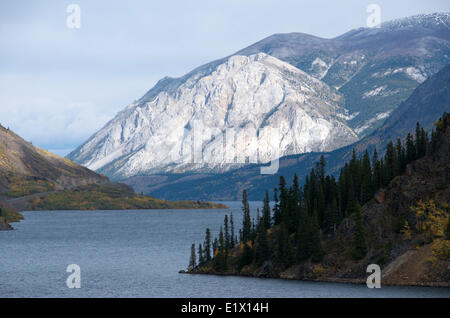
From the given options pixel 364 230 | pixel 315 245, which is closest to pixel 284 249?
pixel 315 245

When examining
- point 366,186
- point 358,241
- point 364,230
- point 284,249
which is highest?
point 366,186

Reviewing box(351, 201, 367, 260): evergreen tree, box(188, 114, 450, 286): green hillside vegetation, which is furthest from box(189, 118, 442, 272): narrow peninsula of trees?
box(188, 114, 450, 286): green hillside vegetation

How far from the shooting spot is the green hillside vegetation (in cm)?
12250

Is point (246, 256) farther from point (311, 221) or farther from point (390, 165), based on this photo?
point (390, 165)

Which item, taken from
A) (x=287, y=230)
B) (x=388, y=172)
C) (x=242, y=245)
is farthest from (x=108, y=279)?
(x=388, y=172)

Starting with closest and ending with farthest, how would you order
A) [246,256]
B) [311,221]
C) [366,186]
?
1. [311,221]
2. [246,256]
3. [366,186]

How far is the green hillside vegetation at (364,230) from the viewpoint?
402 feet

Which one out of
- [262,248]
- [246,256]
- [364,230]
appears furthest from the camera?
[246,256]

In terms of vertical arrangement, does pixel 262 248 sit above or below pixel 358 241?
below

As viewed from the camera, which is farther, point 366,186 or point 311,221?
point 366,186

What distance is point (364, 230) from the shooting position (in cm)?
13388

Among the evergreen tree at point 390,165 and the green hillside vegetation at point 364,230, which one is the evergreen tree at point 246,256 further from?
the evergreen tree at point 390,165
